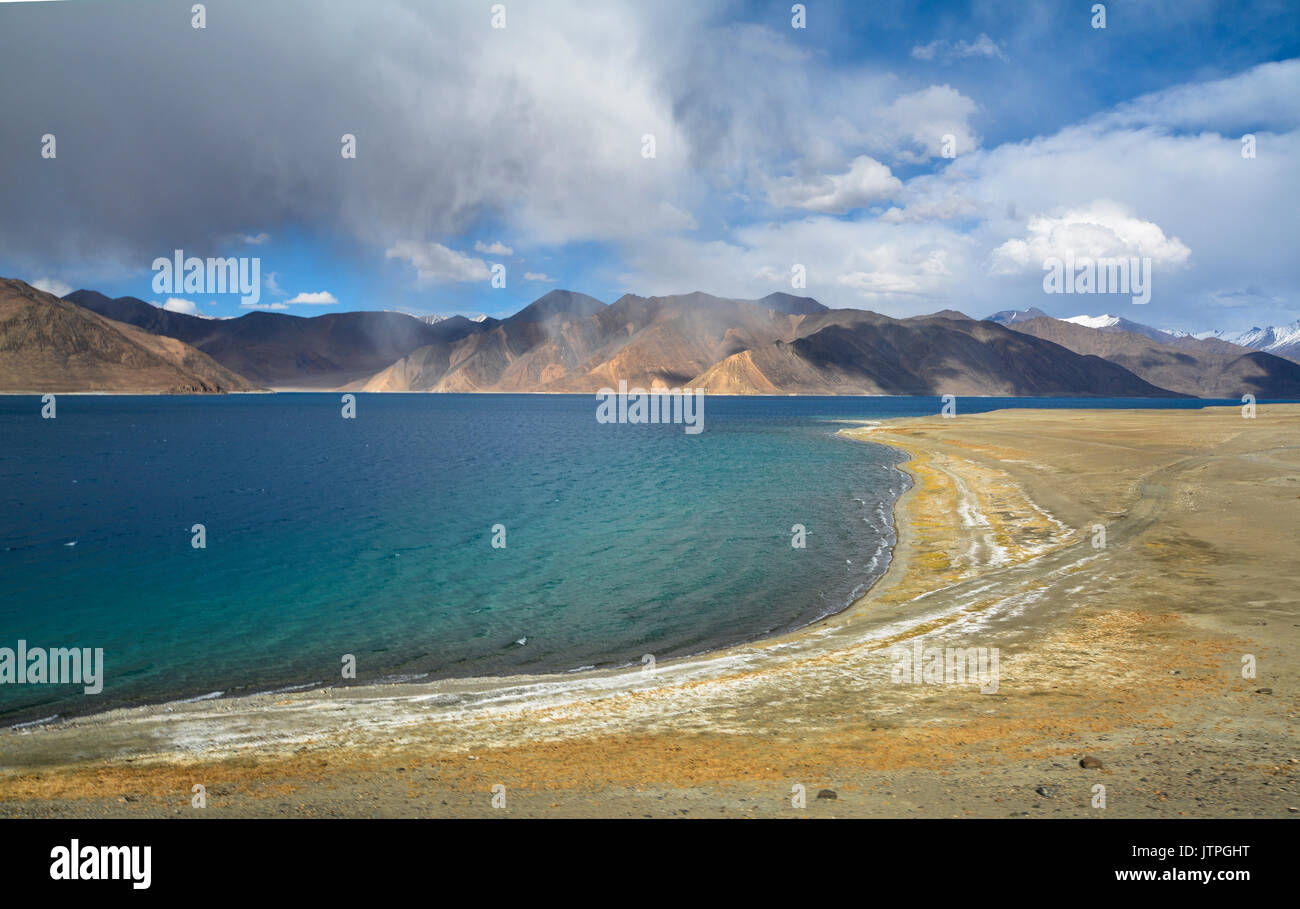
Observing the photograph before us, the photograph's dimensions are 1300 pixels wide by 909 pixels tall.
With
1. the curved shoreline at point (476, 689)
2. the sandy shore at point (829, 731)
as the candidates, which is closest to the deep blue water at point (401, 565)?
the curved shoreline at point (476, 689)

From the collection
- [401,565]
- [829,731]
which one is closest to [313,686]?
[829,731]

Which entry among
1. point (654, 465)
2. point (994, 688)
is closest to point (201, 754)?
point (994, 688)

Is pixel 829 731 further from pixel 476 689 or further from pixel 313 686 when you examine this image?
pixel 313 686

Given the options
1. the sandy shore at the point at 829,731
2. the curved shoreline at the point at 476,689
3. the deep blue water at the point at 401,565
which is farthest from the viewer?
the deep blue water at the point at 401,565

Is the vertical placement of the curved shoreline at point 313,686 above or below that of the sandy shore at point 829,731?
below

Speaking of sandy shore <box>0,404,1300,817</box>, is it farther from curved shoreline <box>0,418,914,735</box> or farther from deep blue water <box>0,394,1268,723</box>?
deep blue water <box>0,394,1268,723</box>

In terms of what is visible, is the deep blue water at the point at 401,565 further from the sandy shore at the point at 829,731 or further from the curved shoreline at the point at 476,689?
the sandy shore at the point at 829,731
